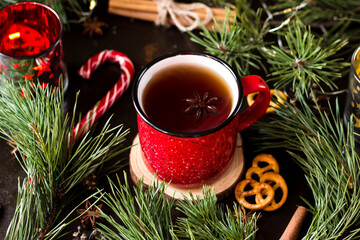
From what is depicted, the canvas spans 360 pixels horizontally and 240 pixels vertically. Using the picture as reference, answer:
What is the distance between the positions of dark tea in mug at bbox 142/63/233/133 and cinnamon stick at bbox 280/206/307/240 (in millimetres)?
197

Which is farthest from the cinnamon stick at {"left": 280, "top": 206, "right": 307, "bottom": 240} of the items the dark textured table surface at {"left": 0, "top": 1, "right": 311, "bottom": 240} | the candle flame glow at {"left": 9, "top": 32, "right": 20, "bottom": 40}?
the candle flame glow at {"left": 9, "top": 32, "right": 20, "bottom": 40}

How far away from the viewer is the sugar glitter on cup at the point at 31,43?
3.19 feet

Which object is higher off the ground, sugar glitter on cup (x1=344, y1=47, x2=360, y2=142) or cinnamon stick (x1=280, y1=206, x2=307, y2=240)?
sugar glitter on cup (x1=344, y1=47, x2=360, y2=142)

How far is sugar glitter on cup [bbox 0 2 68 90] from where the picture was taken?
97 cm

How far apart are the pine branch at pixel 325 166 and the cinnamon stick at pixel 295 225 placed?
30 mm

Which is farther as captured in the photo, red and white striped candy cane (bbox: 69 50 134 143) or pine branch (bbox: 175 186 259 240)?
red and white striped candy cane (bbox: 69 50 134 143)

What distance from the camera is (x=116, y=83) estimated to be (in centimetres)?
110

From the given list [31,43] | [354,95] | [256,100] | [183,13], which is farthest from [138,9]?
[354,95]

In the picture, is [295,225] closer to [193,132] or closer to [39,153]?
[193,132]

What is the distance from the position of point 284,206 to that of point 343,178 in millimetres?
132

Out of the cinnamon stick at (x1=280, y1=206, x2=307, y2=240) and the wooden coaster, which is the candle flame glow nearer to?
the wooden coaster

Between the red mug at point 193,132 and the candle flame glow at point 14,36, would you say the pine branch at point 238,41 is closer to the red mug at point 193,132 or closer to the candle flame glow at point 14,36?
the red mug at point 193,132

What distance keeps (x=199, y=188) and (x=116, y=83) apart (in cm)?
28

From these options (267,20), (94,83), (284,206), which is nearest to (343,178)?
(284,206)
